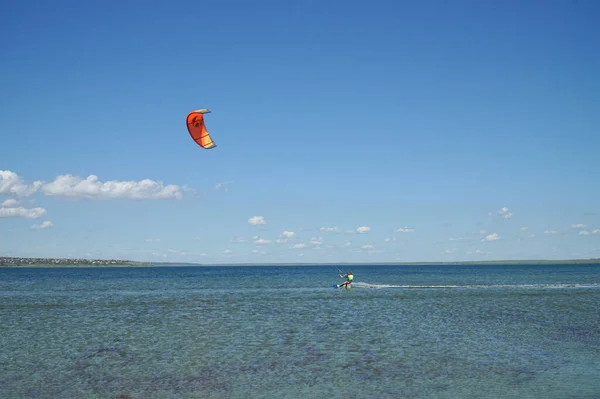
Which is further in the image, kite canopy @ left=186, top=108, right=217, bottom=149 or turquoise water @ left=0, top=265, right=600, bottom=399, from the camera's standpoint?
kite canopy @ left=186, top=108, right=217, bottom=149

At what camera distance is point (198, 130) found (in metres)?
29.5

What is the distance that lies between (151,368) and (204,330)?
972cm

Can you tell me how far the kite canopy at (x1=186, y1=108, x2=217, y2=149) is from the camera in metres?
28.8

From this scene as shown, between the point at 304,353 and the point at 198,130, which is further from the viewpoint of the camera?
the point at 198,130

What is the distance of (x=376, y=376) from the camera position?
1830cm

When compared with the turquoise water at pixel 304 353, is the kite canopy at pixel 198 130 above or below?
above

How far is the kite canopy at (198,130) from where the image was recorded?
2875 centimetres

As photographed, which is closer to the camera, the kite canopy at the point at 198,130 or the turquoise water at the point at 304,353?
the turquoise water at the point at 304,353

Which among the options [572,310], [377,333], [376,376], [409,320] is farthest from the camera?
[572,310]

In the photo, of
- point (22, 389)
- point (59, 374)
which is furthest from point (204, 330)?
point (22, 389)

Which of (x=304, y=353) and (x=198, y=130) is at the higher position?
(x=198, y=130)

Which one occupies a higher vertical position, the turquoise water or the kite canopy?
the kite canopy

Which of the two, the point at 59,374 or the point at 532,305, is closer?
the point at 59,374

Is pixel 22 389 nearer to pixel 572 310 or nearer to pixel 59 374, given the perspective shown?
pixel 59 374
